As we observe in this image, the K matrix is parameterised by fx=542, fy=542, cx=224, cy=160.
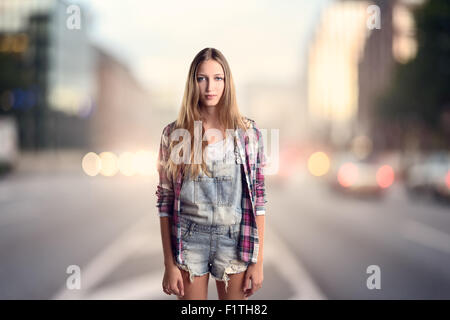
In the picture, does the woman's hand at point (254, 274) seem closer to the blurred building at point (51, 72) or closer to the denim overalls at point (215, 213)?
the denim overalls at point (215, 213)

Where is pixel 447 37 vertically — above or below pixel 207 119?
above

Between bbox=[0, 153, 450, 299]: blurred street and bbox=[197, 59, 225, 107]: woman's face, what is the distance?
3.61 meters

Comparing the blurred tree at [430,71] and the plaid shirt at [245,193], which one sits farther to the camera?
the blurred tree at [430,71]

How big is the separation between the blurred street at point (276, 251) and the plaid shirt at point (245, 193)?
331 cm

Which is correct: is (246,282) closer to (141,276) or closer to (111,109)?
(141,276)

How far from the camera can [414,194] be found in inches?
840

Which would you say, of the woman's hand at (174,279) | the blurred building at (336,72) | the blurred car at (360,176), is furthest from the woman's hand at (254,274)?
the blurred building at (336,72)

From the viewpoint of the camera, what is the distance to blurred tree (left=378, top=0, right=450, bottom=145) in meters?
23.4

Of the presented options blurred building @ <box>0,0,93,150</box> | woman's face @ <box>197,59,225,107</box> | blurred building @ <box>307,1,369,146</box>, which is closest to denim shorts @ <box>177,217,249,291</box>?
woman's face @ <box>197,59,225,107</box>

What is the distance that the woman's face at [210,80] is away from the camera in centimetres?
273

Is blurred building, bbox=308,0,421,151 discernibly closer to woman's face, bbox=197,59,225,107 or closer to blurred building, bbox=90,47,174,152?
blurred building, bbox=90,47,174,152
